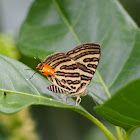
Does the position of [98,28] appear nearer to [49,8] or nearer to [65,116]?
[49,8]

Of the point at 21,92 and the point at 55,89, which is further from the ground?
the point at 21,92

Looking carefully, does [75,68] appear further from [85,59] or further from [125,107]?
[125,107]

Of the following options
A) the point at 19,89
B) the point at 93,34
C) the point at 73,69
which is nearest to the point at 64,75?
the point at 73,69

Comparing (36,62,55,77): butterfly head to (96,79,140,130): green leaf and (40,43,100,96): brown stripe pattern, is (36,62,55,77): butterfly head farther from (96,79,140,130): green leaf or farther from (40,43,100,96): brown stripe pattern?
(96,79,140,130): green leaf

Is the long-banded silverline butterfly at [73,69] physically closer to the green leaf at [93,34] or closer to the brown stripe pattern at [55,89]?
the brown stripe pattern at [55,89]

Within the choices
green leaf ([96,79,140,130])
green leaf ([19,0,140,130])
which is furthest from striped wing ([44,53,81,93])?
green leaf ([96,79,140,130])

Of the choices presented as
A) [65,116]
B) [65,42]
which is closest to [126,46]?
[65,42]

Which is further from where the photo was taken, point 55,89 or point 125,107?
point 55,89
